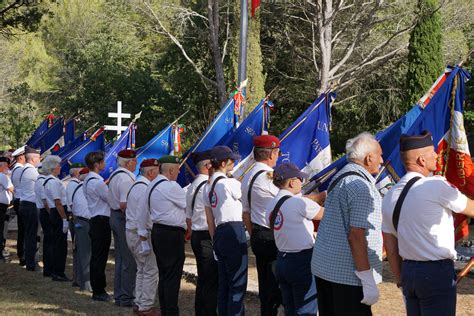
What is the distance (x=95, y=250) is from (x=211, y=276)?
3203 mm

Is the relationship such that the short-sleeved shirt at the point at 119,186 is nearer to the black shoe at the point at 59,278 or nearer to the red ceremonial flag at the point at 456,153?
the black shoe at the point at 59,278

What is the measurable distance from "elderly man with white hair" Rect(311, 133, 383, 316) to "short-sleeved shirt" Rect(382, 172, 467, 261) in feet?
0.96

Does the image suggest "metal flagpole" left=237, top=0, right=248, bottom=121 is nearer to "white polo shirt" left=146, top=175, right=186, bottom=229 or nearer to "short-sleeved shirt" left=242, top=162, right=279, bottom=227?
"white polo shirt" left=146, top=175, right=186, bottom=229

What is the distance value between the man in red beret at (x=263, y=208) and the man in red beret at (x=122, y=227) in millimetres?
2854

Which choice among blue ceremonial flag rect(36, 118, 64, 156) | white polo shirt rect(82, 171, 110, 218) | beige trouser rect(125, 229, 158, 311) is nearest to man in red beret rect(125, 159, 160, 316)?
beige trouser rect(125, 229, 158, 311)

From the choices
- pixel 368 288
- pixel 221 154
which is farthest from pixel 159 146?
pixel 368 288

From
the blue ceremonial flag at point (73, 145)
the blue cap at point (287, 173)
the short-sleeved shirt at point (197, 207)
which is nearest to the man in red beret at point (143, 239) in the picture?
the short-sleeved shirt at point (197, 207)

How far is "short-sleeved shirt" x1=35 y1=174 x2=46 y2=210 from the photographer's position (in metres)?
12.9

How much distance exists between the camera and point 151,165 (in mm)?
9562

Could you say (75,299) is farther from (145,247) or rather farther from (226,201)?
(226,201)

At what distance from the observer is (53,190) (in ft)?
40.5

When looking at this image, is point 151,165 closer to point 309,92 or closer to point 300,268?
point 300,268

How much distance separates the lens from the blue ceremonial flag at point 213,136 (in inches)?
434

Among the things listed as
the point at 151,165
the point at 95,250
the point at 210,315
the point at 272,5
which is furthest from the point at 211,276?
the point at 272,5
